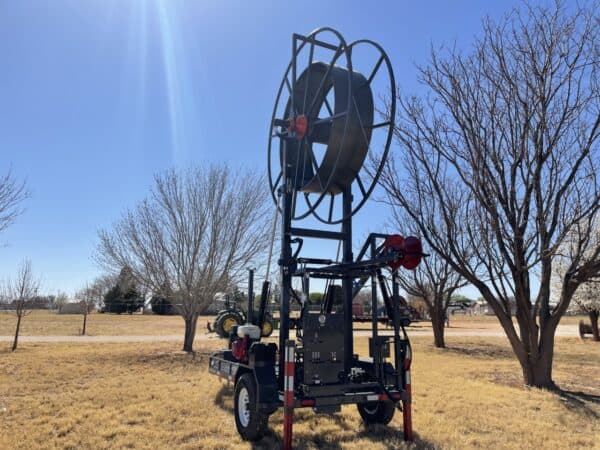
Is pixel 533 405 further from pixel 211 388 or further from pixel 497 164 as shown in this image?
pixel 211 388

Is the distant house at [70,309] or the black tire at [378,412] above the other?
the distant house at [70,309]

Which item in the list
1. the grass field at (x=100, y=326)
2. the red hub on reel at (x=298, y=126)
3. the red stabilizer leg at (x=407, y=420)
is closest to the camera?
the red stabilizer leg at (x=407, y=420)

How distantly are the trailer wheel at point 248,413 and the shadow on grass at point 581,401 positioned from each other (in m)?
5.13

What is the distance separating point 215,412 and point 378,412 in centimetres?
244

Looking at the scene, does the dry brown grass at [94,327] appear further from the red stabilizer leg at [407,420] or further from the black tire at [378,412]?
the red stabilizer leg at [407,420]

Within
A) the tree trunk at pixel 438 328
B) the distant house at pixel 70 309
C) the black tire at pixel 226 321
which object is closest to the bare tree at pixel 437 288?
the tree trunk at pixel 438 328

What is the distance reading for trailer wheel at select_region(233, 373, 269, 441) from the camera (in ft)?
17.8

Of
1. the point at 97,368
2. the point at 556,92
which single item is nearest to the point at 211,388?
the point at 97,368

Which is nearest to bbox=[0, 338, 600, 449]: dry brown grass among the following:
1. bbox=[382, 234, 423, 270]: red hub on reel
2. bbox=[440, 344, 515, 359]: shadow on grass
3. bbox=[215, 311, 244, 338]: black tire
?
bbox=[215, 311, 244, 338]: black tire

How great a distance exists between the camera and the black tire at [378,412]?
6267mm

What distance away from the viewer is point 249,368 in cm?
575

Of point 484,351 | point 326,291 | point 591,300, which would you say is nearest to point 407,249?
point 326,291

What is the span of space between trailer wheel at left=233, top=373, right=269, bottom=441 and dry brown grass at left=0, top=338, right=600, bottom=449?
0.44ft

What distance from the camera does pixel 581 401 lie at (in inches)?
319
